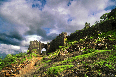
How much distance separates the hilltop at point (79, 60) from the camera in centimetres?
670

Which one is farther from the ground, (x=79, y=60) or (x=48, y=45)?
(x=48, y=45)

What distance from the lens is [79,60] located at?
916cm

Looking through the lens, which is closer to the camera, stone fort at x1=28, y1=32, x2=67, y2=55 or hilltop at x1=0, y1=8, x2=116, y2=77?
hilltop at x1=0, y1=8, x2=116, y2=77

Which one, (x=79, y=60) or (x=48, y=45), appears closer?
(x=79, y=60)

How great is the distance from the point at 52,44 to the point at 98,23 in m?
→ 12.7

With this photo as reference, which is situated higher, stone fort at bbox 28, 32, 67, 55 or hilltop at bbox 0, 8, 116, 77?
stone fort at bbox 28, 32, 67, 55

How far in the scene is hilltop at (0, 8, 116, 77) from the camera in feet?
22.0

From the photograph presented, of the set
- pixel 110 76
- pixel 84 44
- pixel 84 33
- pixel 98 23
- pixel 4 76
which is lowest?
pixel 4 76

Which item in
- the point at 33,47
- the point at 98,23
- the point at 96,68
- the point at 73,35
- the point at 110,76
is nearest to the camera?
the point at 110,76

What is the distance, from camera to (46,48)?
25797 millimetres

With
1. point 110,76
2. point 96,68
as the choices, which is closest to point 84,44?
point 96,68

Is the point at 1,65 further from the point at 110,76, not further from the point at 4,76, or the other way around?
the point at 110,76

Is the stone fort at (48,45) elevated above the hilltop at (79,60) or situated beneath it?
elevated above

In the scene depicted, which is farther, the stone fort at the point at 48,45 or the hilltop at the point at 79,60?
the stone fort at the point at 48,45
